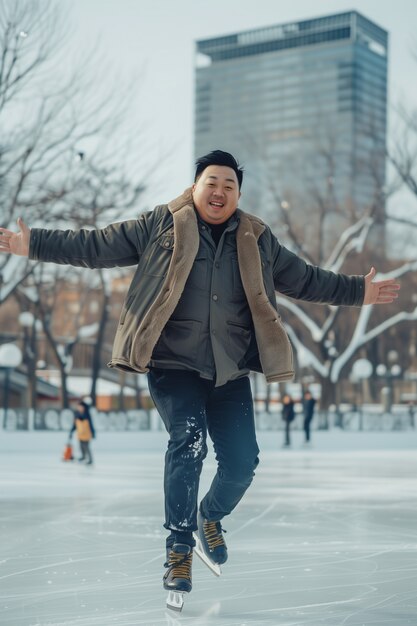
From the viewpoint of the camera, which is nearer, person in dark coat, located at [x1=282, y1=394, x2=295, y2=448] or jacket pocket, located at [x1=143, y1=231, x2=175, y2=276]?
jacket pocket, located at [x1=143, y1=231, x2=175, y2=276]

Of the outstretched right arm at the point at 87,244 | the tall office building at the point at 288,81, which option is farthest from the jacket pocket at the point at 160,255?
the tall office building at the point at 288,81

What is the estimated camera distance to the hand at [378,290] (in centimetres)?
518

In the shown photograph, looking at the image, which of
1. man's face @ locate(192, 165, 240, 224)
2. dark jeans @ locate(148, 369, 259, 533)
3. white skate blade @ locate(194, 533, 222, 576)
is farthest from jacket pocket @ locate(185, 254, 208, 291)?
white skate blade @ locate(194, 533, 222, 576)

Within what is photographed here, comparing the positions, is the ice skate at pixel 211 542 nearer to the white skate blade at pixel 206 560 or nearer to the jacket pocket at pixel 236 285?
the white skate blade at pixel 206 560

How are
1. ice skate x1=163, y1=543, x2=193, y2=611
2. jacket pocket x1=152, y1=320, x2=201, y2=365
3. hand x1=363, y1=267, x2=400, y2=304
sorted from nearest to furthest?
ice skate x1=163, y1=543, x2=193, y2=611
jacket pocket x1=152, y1=320, x2=201, y2=365
hand x1=363, y1=267, x2=400, y2=304

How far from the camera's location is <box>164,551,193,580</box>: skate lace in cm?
438

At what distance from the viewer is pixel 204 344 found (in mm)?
4484

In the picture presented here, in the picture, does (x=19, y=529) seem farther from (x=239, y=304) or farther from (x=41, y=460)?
(x=41, y=460)

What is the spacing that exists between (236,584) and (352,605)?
2.31ft

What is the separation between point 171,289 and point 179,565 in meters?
1.08

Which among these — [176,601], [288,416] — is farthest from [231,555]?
[288,416]

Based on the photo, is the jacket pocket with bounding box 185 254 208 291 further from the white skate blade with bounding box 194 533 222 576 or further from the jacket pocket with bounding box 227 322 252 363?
the white skate blade with bounding box 194 533 222 576

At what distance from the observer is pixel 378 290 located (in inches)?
207

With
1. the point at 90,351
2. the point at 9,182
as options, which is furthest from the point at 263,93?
the point at 9,182
